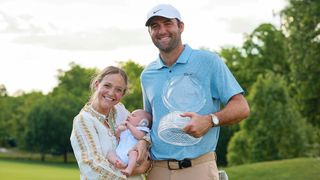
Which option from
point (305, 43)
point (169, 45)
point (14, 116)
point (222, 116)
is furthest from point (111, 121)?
point (14, 116)

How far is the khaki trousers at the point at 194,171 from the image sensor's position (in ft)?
13.8

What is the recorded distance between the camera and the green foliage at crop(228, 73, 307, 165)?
29.2m

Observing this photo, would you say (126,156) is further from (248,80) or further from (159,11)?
(248,80)

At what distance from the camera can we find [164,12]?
164 inches

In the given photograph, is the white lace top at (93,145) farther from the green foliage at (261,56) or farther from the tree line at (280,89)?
the green foliage at (261,56)

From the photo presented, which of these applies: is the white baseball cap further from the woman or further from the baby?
the baby

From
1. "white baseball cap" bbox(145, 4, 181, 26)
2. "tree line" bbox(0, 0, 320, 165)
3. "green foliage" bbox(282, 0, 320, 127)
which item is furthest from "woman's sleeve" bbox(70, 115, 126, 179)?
"green foliage" bbox(282, 0, 320, 127)

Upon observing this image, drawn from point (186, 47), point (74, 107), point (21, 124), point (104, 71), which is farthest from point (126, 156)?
point (21, 124)

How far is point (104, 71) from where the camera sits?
166 inches

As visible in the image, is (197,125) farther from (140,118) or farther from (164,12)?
(164,12)

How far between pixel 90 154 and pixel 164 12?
41.3 inches

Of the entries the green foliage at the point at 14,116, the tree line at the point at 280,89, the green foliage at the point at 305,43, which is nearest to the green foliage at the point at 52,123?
the green foliage at the point at 14,116

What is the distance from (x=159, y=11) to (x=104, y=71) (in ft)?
1.78

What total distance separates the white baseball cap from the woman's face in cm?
45
